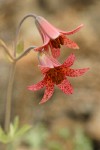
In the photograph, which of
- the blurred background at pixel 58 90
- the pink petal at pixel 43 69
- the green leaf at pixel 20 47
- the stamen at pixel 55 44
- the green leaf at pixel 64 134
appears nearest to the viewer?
the pink petal at pixel 43 69

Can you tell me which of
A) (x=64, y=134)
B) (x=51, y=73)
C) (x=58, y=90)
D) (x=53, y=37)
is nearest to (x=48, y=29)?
(x=53, y=37)

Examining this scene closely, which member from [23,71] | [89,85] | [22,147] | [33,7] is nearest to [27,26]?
[33,7]

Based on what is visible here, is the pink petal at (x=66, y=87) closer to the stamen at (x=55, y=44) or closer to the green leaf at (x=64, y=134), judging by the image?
the stamen at (x=55, y=44)

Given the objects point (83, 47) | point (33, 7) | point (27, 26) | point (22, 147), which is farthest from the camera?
point (33, 7)

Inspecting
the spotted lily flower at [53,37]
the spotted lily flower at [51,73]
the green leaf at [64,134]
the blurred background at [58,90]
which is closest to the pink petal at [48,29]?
the spotted lily flower at [53,37]

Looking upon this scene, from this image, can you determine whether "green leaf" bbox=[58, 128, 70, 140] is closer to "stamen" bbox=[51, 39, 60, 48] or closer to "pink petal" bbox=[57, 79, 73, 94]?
"pink petal" bbox=[57, 79, 73, 94]

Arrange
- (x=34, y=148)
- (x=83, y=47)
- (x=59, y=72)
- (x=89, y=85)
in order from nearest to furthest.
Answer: (x=59, y=72), (x=34, y=148), (x=89, y=85), (x=83, y=47)

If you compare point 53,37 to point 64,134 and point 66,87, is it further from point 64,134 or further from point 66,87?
point 64,134

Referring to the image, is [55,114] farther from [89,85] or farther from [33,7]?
[33,7]
